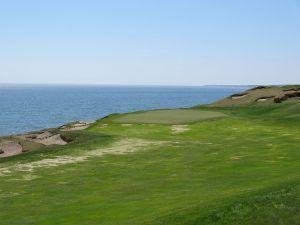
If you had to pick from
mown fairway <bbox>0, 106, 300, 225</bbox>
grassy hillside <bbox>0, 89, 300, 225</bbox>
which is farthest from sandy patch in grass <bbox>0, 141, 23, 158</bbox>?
mown fairway <bbox>0, 106, 300, 225</bbox>

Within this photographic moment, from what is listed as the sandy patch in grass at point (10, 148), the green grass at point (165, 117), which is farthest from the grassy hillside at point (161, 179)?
the green grass at point (165, 117)

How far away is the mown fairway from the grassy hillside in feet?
0.12

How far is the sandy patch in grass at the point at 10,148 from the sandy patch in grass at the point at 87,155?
8207 millimetres

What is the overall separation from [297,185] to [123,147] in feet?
60.1

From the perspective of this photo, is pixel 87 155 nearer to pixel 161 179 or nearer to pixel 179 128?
pixel 161 179

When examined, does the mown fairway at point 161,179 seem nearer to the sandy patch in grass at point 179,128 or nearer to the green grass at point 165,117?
the sandy patch in grass at point 179,128

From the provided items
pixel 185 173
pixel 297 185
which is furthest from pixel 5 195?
pixel 297 185

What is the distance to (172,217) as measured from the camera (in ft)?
49.9

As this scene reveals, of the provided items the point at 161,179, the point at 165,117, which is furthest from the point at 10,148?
the point at 161,179

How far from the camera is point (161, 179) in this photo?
22.7m

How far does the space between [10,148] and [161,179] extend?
19484mm

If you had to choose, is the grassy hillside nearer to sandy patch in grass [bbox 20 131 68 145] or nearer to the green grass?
sandy patch in grass [bbox 20 131 68 145]

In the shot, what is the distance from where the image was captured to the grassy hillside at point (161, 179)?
15.4 meters

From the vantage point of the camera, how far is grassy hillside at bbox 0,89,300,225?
15445 mm
